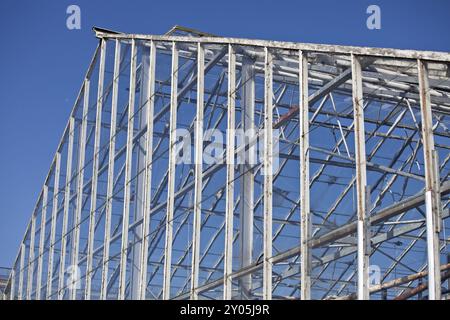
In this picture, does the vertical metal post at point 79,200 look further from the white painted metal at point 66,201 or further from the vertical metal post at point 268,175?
the vertical metal post at point 268,175

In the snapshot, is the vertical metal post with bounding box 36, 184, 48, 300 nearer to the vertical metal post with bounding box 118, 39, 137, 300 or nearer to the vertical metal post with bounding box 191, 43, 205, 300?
the vertical metal post with bounding box 118, 39, 137, 300

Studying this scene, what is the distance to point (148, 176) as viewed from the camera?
26.2 m

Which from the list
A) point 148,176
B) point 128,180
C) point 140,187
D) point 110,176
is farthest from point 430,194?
point 110,176

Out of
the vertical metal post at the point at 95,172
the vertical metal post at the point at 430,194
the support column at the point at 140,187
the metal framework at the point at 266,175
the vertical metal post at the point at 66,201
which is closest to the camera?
the vertical metal post at the point at 430,194

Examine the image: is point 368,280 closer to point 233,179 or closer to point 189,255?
point 233,179

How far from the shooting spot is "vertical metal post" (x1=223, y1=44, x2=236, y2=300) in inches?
819

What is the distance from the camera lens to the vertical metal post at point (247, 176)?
20266 mm

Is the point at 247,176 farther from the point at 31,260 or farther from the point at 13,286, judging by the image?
the point at 13,286

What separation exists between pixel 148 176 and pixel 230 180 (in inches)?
203

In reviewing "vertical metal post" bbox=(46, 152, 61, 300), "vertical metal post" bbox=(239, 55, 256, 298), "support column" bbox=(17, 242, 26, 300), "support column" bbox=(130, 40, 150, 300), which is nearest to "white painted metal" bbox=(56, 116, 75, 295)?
"vertical metal post" bbox=(46, 152, 61, 300)

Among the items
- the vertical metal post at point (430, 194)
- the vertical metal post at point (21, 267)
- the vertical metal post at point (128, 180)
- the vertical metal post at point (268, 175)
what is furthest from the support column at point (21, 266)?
the vertical metal post at point (430, 194)

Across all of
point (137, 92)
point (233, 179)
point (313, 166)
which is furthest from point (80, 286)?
point (313, 166)

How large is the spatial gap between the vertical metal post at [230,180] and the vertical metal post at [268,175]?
1.50 m

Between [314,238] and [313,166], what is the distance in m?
1.89
